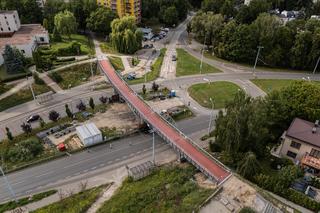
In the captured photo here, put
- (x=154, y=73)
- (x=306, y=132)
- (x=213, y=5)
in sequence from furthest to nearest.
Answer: (x=213, y=5) → (x=154, y=73) → (x=306, y=132)

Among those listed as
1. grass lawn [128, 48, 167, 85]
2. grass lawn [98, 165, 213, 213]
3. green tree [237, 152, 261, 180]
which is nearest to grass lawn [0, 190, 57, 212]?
grass lawn [98, 165, 213, 213]

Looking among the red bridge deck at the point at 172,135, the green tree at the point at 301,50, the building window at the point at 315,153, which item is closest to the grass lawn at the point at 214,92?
the red bridge deck at the point at 172,135

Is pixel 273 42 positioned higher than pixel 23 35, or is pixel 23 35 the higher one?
pixel 23 35

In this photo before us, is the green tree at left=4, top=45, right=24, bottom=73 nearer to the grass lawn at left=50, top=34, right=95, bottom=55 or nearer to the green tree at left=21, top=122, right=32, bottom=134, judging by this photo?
the grass lawn at left=50, top=34, right=95, bottom=55

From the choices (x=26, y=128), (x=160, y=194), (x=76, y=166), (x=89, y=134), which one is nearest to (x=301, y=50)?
(x=160, y=194)

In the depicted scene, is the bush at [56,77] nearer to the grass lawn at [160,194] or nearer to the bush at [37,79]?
the bush at [37,79]

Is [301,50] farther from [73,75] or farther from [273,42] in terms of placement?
[73,75]
